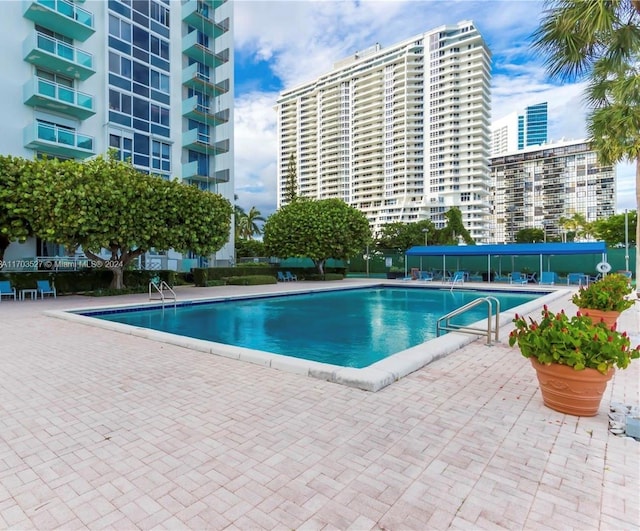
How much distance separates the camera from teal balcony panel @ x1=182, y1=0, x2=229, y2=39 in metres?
27.3

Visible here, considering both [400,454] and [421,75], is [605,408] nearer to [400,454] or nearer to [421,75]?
[400,454]

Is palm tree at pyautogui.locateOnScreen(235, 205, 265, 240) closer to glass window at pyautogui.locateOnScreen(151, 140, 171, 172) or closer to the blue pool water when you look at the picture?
glass window at pyautogui.locateOnScreen(151, 140, 171, 172)

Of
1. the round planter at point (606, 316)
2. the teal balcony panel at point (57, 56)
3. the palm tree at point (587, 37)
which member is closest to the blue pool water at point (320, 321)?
the round planter at point (606, 316)

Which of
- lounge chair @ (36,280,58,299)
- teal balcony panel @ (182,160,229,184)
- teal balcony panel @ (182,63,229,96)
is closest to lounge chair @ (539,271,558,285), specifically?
teal balcony panel @ (182,160,229,184)

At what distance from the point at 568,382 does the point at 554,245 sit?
20538 mm

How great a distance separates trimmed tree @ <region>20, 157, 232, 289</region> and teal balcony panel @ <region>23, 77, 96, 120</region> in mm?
7495

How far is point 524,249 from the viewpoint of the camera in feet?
71.9

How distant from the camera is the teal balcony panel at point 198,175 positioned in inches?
1061

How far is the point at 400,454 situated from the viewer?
292 centimetres

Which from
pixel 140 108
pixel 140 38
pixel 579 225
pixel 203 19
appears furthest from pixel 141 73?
pixel 579 225

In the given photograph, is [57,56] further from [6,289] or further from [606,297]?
[606,297]

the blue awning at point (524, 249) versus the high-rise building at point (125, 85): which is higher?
the high-rise building at point (125, 85)

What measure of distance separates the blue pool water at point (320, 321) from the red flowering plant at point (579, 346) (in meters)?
3.71

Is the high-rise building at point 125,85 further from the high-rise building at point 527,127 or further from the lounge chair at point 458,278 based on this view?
the high-rise building at point 527,127
